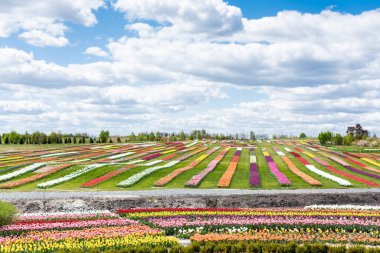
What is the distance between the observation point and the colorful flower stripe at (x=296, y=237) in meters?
15.6

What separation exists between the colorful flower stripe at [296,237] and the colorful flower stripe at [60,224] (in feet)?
16.4

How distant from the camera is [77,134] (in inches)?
4872

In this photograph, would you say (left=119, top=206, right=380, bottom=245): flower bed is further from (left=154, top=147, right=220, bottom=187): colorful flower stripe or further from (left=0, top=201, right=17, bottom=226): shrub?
(left=154, top=147, right=220, bottom=187): colorful flower stripe

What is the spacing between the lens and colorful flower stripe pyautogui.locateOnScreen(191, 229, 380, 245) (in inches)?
612

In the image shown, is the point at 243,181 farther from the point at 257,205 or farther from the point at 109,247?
the point at 109,247

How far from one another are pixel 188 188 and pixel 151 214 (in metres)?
13.9

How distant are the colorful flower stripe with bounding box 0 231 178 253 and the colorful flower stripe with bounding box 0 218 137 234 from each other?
8.31 feet

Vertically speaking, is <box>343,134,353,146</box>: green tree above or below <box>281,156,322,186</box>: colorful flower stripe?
above

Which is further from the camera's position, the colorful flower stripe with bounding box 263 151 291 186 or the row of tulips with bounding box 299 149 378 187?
the row of tulips with bounding box 299 149 378 187

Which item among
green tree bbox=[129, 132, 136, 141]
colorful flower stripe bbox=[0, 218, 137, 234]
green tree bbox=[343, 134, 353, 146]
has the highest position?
green tree bbox=[129, 132, 136, 141]

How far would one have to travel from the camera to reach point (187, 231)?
17750mm

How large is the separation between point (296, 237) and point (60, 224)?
10301mm

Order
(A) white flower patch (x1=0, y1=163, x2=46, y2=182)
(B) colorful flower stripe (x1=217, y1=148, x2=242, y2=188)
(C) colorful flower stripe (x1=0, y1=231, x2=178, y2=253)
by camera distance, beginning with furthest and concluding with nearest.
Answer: (A) white flower patch (x1=0, y1=163, x2=46, y2=182), (B) colorful flower stripe (x1=217, y1=148, x2=242, y2=188), (C) colorful flower stripe (x1=0, y1=231, x2=178, y2=253)

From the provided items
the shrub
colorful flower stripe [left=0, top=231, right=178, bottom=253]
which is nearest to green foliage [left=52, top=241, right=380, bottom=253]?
colorful flower stripe [left=0, top=231, right=178, bottom=253]
